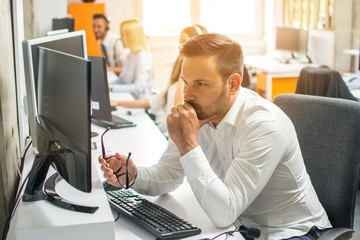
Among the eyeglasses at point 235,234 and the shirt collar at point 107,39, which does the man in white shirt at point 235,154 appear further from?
the shirt collar at point 107,39

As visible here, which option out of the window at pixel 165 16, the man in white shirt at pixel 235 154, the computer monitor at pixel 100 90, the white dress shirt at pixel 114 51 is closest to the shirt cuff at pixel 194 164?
the man in white shirt at pixel 235 154

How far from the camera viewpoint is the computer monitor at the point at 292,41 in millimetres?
5912

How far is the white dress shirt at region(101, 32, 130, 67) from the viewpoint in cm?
590

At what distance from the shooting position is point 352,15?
510 centimetres

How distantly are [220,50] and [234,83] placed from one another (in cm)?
13

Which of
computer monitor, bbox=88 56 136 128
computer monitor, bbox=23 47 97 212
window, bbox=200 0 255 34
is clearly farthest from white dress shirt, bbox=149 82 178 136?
window, bbox=200 0 255 34

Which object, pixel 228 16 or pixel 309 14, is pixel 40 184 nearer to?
pixel 309 14

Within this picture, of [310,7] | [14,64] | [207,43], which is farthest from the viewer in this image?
[310,7]

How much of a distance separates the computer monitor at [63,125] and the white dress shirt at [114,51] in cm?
440

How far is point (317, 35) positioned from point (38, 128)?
508 cm

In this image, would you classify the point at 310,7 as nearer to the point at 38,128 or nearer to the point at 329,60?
the point at 329,60

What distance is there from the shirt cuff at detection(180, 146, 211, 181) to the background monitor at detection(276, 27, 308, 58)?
4.79m

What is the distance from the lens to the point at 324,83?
3.79 meters

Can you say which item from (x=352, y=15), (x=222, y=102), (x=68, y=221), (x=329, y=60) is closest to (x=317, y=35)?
(x=329, y=60)
